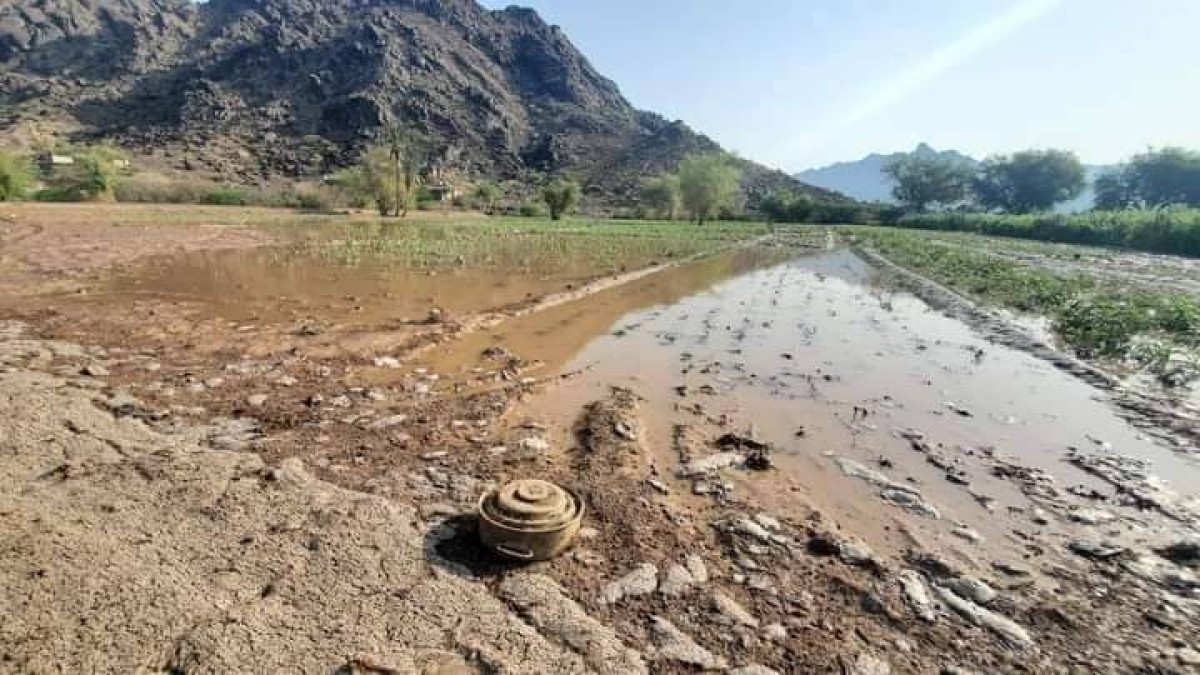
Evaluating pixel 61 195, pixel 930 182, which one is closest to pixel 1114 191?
pixel 930 182

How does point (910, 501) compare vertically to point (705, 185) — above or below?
below

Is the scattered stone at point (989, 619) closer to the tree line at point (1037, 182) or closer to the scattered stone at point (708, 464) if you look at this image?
the scattered stone at point (708, 464)

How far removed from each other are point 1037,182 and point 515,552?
120235mm

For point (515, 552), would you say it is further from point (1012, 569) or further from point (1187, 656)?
point (1187, 656)

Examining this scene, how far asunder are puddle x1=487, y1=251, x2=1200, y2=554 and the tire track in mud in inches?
10.9

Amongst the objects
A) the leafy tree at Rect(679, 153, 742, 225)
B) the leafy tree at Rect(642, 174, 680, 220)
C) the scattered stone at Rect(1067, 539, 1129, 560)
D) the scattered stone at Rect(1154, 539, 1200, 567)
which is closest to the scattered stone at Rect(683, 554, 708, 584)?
the scattered stone at Rect(1067, 539, 1129, 560)

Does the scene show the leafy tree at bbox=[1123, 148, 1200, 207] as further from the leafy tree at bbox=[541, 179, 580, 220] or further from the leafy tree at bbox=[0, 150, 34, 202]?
the leafy tree at bbox=[0, 150, 34, 202]

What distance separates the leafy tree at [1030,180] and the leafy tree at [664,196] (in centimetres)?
6695

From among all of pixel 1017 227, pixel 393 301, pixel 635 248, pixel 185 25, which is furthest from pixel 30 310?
pixel 185 25

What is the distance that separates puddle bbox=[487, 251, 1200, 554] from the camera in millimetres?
5465

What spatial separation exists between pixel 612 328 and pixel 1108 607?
904 cm

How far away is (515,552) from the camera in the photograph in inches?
144

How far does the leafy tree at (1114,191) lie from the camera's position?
8631 cm

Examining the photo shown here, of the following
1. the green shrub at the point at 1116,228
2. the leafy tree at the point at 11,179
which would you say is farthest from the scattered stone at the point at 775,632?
the leafy tree at the point at 11,179
